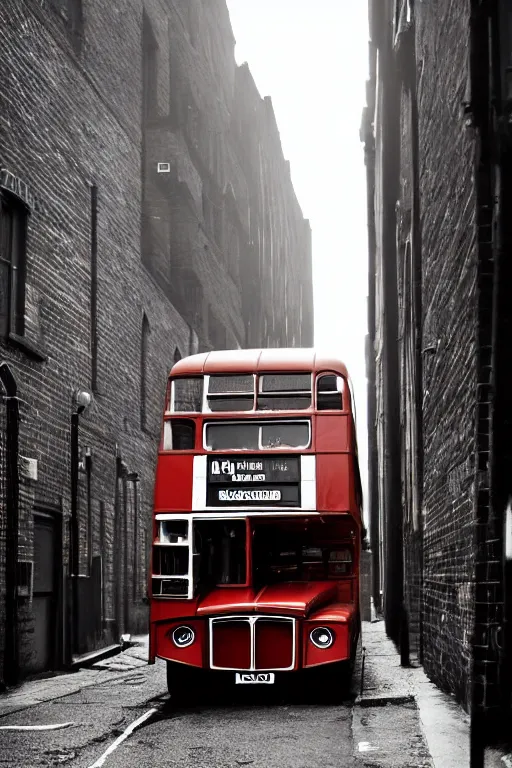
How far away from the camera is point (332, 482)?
14195mm

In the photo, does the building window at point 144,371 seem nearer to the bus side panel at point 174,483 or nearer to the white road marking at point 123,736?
the bus side panel at point 174,483

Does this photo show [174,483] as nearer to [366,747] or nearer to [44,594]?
[366,747]

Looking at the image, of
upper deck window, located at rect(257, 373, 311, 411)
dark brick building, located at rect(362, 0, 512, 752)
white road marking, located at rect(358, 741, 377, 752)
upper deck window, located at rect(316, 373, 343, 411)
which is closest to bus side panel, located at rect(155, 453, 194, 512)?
upper deck window, located at rect(257, 373, 311, 411)

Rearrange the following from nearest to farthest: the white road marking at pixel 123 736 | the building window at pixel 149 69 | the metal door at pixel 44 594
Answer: the white road marking at pixel 123 736, the metal door at pixel 44 594, the building window at pixel 149 69

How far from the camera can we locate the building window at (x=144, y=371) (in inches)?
1140

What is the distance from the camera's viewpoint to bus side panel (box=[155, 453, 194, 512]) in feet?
47.0

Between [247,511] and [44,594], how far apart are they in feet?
20.3

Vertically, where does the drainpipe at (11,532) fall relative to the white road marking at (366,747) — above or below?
above

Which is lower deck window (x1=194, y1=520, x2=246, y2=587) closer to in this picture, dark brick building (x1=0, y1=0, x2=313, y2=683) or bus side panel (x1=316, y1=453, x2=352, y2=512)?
bus side panel (x1=316, y1=453, x2=352, y2=512)

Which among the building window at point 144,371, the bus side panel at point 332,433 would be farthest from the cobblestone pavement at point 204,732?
the building window at point 144,371

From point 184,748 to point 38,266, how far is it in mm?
10780

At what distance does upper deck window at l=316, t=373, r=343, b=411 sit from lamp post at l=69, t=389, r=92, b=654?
22.3 ft

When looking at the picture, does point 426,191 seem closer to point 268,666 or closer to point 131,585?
point 268,666

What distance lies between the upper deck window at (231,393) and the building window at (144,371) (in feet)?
45.6
